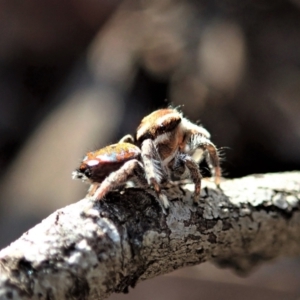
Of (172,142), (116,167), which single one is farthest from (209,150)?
(116,167)

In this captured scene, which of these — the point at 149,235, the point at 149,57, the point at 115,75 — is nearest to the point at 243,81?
the point at 149,57

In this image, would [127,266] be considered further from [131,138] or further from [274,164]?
[274,164]

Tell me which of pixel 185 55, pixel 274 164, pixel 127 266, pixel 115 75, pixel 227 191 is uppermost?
pixel 185 55

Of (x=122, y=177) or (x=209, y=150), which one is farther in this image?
(x=209, y=150)

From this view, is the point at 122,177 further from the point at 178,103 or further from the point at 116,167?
the point at 178,103

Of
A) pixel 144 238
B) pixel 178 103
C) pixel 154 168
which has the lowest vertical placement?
pixel 144 238

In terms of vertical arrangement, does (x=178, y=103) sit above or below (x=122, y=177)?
above

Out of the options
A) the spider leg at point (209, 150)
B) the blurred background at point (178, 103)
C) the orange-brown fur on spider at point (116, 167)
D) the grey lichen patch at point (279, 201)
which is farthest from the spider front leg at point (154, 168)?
the blurred background at point (178, 103)
